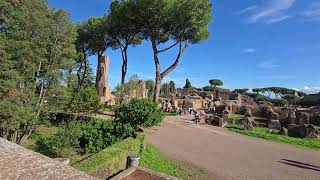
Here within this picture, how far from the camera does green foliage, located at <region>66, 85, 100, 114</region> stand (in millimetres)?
21127

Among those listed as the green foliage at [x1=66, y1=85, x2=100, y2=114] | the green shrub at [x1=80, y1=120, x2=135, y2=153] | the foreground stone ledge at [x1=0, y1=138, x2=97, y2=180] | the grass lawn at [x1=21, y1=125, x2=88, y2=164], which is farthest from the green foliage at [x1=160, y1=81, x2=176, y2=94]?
the foreground stone ledge at [x1=0, y1=138, x2=97, y2=180]

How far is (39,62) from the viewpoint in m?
15.9

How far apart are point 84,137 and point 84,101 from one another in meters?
6.91

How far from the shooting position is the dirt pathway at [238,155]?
44.8ft

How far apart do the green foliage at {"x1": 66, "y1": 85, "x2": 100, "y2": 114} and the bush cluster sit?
15.2ft

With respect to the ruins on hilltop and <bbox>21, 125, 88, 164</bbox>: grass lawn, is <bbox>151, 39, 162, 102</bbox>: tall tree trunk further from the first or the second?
the ruins on hilltop

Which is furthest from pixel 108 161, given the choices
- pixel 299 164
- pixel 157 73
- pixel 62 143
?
pixel 157 73

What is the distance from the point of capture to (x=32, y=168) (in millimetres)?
3945

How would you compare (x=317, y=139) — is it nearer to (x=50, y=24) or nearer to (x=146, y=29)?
(x=146, y=29)

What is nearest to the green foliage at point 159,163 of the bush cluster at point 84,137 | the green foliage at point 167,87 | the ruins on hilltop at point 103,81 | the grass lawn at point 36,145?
the bush cluster at point 84,137

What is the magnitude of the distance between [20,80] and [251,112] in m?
36.5

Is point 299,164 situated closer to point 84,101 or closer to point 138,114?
point 138,114

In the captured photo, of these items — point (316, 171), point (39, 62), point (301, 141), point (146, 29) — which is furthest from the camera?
point (146, 29)

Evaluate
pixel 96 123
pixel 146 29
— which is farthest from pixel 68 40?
pixel 146 29
